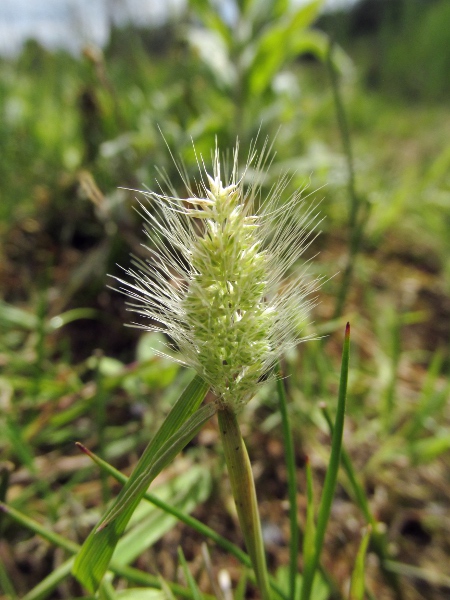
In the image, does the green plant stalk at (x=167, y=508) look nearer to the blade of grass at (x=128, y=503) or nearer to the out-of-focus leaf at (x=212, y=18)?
the blade of grass at (x=128, y=503)

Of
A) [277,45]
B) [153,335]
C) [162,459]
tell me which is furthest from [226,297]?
[277,45]

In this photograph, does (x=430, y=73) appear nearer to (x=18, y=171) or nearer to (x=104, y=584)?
(x=18, y=171)

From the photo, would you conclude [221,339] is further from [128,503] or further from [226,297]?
[128,503]

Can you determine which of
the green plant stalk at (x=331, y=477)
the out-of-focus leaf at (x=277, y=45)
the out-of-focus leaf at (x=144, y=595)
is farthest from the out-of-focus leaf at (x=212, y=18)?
the out-of-focus leaf at (x=144, y=595)

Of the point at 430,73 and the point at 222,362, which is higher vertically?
the point at 430,73

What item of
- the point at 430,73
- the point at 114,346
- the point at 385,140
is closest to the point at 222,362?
the point at 114,346
